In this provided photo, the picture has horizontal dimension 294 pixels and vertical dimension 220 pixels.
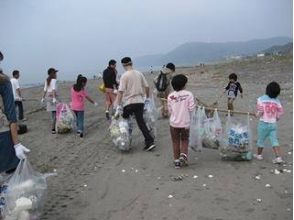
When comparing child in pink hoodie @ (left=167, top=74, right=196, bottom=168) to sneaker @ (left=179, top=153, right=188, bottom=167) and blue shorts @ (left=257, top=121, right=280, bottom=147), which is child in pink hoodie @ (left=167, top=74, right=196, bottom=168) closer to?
sneaker @ (left=179, top=153, right=188, bottom=167)

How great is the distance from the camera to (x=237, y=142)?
8.08 m

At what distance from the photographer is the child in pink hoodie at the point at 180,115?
7914 millimetres

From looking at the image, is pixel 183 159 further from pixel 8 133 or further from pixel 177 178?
pixel 8 133

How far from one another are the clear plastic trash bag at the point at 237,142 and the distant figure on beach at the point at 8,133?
13.6ft

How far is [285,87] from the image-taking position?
64.4 ft

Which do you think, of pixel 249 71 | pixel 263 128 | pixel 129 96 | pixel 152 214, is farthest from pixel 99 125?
pixel 249 71

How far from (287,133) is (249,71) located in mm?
21019

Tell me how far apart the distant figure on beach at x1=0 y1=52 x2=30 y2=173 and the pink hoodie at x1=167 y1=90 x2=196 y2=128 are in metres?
3.38

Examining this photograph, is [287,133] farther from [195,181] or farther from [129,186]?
[129,186]

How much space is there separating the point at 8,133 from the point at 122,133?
13.8 ft

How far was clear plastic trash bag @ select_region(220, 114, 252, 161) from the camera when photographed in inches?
318

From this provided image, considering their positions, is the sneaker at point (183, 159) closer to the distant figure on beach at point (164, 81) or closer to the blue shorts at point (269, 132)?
the blue shorts at point (269, 132)

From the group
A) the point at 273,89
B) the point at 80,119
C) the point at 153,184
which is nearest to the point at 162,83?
the point at 80,119

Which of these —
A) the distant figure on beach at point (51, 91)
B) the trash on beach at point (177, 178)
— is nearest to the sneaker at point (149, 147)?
the trash on beach at point (177, 178)
